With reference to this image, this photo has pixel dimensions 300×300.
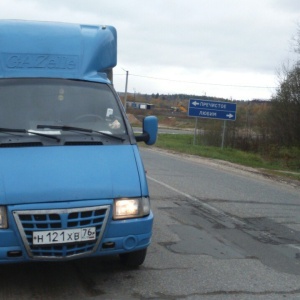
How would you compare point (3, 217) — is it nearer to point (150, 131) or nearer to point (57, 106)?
point (57, 106)

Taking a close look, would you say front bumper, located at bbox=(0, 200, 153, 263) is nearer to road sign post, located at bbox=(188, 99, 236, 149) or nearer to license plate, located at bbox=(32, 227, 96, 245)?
license plate, located at bbox=(32, 227, 96, 245)

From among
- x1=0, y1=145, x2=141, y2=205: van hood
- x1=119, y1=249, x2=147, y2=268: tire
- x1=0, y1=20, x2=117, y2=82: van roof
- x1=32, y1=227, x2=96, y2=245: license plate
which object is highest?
x1=0, y1=20, x2=117, y2=82: van roof

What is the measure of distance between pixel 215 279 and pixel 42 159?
7.23 feet

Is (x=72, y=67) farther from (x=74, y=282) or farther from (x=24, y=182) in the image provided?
(x=74, y=282)

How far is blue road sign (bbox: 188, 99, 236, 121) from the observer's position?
32562 mm

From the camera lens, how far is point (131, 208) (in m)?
5.51

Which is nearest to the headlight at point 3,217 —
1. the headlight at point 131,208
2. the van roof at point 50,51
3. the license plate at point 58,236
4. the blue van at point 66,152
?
the blue van at point 66,152

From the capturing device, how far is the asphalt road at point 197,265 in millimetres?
5566

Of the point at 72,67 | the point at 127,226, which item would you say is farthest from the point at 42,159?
the point at 72,67

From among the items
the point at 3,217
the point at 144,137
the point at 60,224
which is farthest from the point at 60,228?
the point at 144,137

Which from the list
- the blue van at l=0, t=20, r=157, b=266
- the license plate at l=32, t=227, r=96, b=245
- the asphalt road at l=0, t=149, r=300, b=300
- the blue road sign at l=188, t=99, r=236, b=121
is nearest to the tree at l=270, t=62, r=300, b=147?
the blue road sign at l=188, t=99, r=236, b=121

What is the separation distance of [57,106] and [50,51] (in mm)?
772

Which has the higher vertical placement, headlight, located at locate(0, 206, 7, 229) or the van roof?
the van roof

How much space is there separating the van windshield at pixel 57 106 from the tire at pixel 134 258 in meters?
1.31
